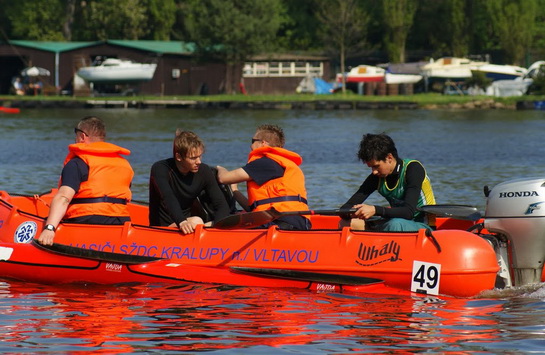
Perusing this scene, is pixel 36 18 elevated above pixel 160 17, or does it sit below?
below

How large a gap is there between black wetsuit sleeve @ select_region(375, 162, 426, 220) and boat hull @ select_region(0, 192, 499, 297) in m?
0.24

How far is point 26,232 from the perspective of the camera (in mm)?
11836

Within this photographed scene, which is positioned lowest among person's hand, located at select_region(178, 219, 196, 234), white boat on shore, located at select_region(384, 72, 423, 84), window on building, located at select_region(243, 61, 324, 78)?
white boat on shore, located at select_region(384, 72, 423, 84)

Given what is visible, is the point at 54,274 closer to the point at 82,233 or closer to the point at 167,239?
the point at 82,233

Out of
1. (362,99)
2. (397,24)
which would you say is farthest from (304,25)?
(362,99)

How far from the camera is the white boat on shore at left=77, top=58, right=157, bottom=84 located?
62.6 m

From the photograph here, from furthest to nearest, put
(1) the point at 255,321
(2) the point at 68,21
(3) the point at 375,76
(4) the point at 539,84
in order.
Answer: (2) the point at 68,21 < (3) the point at 375,76 < (4) the point at 539,84 < (1) the point at 255,321

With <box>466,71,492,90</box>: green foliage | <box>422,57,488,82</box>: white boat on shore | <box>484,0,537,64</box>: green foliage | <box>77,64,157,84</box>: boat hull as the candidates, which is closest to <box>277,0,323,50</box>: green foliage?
<box>484,0,537,64</box>: green foliage

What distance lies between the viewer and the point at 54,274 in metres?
11.2

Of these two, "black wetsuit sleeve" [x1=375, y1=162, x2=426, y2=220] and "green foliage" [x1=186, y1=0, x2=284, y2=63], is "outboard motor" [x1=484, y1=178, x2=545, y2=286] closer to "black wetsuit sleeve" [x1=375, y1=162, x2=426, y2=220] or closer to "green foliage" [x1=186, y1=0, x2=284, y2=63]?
"black wetsuit sleeve" [x1=375, y1=162, x2=426, y2=220]

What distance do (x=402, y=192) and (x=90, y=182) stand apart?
3072 millimetres

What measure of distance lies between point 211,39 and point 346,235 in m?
55.4

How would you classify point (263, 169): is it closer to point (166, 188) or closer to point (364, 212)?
point (166, 188)

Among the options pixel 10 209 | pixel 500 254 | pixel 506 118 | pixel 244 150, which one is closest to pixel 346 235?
pixel 500 254
